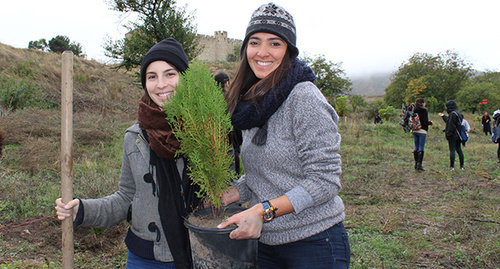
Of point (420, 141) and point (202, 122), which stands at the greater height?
point (202, 122)

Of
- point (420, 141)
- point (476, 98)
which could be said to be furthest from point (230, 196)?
point (476, 98)

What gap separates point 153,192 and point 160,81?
693 millimetres

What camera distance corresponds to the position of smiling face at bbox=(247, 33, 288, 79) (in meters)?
1.72

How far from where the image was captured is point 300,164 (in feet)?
5.20

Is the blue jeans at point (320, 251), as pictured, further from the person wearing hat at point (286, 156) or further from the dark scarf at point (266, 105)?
the dark scarf at point (266, 105)

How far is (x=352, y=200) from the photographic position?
640 cm

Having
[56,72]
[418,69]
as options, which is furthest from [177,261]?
[418,69]

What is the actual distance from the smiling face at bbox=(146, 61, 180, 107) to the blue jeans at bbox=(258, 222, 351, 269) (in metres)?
1.15

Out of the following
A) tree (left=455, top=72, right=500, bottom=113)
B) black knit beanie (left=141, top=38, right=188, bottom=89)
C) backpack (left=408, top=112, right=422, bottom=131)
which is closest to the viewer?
Result: black knit beanie (left=141, top=38, right=188, bottom=89)

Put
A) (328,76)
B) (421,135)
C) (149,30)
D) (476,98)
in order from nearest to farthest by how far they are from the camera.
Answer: (421,135) → (149,30) → (328,76) → (476,98)

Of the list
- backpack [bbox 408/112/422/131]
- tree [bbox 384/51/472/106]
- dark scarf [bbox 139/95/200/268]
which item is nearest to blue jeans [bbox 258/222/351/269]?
dark scarf [bbox 139/95/200/268]

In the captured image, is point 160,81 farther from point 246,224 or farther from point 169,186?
point 246,224

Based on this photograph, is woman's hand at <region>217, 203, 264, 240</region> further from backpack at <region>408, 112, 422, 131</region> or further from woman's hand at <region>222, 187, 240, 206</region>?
backpack at <region>408, 112, 422, 131</region>

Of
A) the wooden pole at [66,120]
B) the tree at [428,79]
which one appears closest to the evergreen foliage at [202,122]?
the wooden pole at [66,120]
